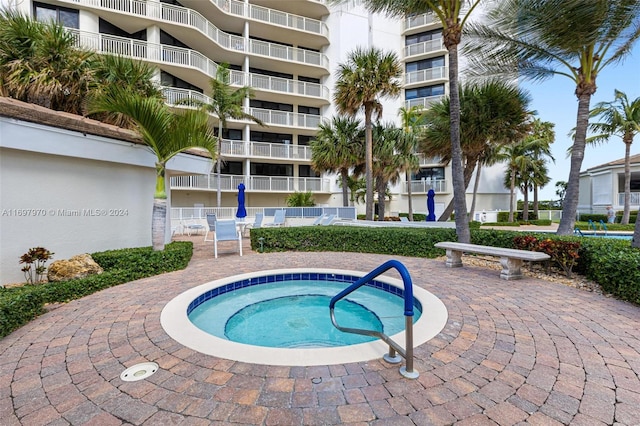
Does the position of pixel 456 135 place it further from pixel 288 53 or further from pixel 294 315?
pixel 288 53

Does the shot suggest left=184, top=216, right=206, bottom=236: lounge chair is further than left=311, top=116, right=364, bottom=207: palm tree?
No

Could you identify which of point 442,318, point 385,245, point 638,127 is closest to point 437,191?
point 638,127

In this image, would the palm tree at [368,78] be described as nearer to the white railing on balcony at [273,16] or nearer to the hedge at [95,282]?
the hedge at [95,282]

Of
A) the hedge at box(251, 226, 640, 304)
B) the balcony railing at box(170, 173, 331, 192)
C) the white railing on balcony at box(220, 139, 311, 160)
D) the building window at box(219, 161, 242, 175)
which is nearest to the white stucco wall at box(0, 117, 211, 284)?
the hedge at box(251, 226, 640, 304)

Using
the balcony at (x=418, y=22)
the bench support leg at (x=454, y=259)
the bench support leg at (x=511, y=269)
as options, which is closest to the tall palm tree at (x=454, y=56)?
the bench support leg at (x=454, y=259)

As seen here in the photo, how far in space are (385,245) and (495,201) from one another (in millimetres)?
21870

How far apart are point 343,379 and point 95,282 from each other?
4.69 meters

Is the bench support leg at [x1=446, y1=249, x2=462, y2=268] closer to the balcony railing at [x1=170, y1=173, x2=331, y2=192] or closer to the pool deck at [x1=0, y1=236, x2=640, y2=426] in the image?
the pool deck at [x1=0, y1=236, x2=640, y2=426]

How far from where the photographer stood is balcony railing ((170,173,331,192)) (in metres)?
18.1

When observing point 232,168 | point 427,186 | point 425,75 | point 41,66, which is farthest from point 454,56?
point 425,75

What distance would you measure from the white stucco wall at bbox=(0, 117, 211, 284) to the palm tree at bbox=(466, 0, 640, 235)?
1018 cm

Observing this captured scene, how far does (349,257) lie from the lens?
8.11 meters

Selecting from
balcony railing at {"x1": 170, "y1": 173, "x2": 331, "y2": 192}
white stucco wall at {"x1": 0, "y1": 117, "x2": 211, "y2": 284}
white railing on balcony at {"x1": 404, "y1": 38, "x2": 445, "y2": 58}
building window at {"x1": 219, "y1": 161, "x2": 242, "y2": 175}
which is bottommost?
white stucco wall at {"x1": 0, "y1": 117, "x2": 211, "y2": 284}

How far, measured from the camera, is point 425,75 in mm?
24562
